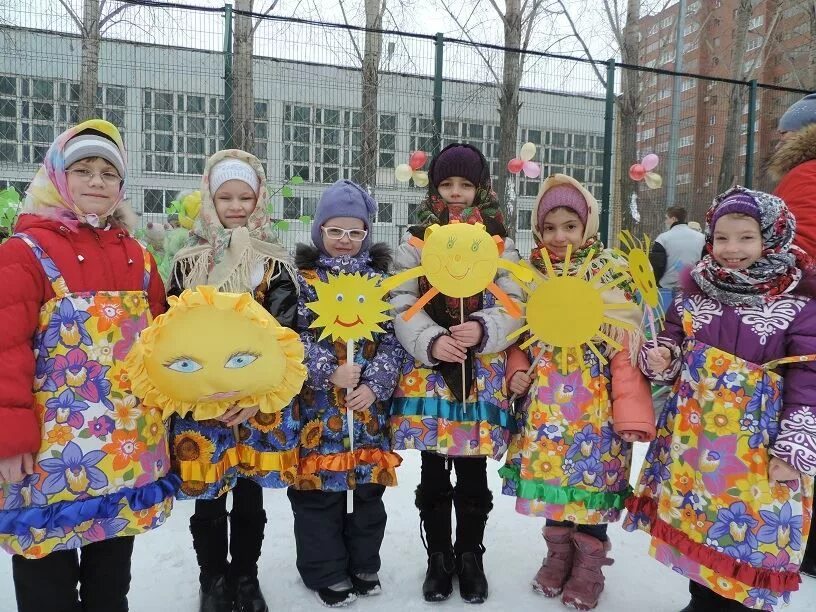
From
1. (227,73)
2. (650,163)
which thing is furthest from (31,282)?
(227,73)

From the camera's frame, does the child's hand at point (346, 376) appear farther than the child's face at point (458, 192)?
No

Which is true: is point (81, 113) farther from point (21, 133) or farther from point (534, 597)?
point (534, 597)

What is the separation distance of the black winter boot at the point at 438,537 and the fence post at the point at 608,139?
376 cm

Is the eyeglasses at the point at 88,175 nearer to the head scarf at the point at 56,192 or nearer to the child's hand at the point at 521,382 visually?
the head scarf at the point at 56,192

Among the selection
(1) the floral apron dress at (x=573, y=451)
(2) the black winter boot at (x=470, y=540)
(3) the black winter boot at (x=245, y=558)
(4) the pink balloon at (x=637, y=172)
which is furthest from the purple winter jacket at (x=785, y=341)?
(3) the black winter boot at (x=245, y=558)

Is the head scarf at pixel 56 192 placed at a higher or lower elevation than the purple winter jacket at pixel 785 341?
higher

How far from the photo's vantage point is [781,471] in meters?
1.69

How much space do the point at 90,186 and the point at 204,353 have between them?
60cm

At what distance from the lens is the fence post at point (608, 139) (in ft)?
17.6

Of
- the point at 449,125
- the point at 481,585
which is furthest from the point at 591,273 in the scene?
the point at 449,125

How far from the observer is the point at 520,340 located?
2.22 m

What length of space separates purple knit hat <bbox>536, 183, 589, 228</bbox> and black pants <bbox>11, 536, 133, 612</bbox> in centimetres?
176

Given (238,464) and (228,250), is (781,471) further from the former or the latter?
(228,250)

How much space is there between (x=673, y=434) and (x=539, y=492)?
482 mm
